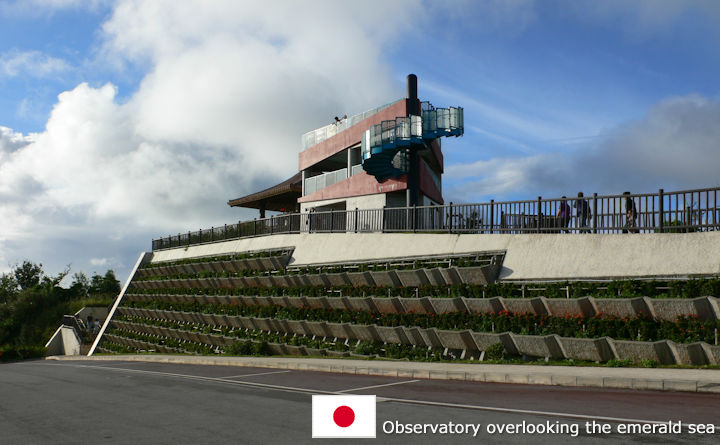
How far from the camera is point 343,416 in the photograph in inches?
319

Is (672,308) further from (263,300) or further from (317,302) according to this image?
(263,300)

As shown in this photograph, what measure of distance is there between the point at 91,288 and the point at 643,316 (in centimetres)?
7014

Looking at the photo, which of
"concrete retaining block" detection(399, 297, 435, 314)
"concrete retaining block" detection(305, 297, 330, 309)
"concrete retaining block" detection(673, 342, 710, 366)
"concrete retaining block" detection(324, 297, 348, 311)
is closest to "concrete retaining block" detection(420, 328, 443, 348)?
"concrete retaining block" detection(399, 297, 435, 314)

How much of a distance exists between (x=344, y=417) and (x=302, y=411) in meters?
1.26

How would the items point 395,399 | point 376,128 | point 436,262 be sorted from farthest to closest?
point 376,128
point 436,262
point 395,399

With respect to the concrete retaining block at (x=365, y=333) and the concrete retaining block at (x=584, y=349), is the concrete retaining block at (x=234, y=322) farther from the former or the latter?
the concrete retaining block at (x=584, y=349)

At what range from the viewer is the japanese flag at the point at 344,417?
7441 millimetres

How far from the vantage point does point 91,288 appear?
7188 cm

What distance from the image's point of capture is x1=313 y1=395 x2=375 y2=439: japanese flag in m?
7.44

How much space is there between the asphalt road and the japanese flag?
17 centimetres

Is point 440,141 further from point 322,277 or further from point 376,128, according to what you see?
point 322,277

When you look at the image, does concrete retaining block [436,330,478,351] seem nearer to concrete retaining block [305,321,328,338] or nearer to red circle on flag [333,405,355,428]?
concrete retaining block [305,321,328,338]

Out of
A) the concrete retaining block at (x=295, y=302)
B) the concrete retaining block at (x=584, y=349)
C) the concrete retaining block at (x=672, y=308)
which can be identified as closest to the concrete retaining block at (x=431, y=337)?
the concrete retaining block at (x=584, y=349)

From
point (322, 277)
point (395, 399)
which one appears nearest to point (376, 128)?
point (322, 277)
